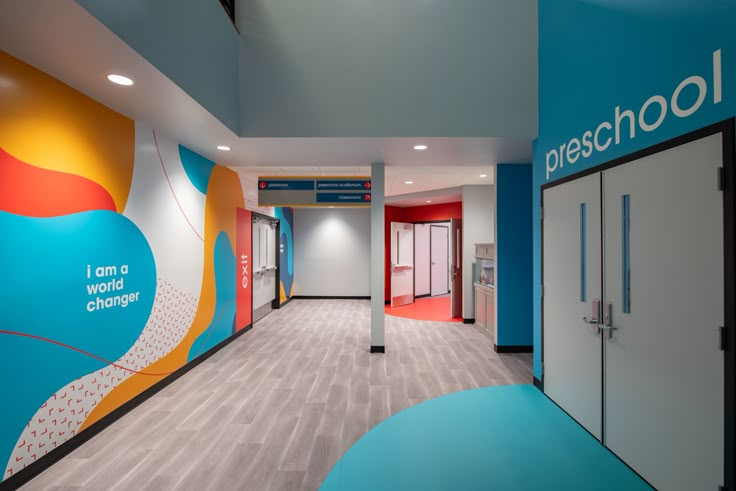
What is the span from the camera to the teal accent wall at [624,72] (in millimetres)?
1816

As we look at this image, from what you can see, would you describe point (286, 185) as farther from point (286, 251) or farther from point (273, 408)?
point (273, 408)

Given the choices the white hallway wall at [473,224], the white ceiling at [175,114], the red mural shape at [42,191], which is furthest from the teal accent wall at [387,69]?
the white hallway wall at [473,224]

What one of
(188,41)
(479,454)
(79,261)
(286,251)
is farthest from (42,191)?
(286,251)

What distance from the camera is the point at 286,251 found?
9.67m

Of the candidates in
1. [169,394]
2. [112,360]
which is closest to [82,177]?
[112,360]

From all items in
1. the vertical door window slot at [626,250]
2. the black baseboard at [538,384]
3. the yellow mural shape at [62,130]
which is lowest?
the black baseboard at [538,384]

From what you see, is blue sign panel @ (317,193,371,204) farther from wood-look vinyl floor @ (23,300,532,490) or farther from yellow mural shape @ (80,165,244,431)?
wood-look vinyl floor @ (23,300,532,490)

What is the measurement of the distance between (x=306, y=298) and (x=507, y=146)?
7.70 m

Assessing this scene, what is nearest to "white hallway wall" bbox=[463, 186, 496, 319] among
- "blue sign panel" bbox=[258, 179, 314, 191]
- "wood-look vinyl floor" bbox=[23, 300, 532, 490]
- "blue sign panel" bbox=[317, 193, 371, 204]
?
"wood-look vinyl floor" bbox=[23, 300, 532, 490]

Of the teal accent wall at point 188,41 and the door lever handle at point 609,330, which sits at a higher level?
the teal accent wall at point 188,41

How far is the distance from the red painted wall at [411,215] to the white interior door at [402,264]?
0.27 metres

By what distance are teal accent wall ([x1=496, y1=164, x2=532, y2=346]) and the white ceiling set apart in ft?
1.30

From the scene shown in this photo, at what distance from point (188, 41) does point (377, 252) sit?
348 centimetres

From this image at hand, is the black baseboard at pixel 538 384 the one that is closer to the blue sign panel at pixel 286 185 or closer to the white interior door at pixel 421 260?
the blue sign panel at pixel 286 185
